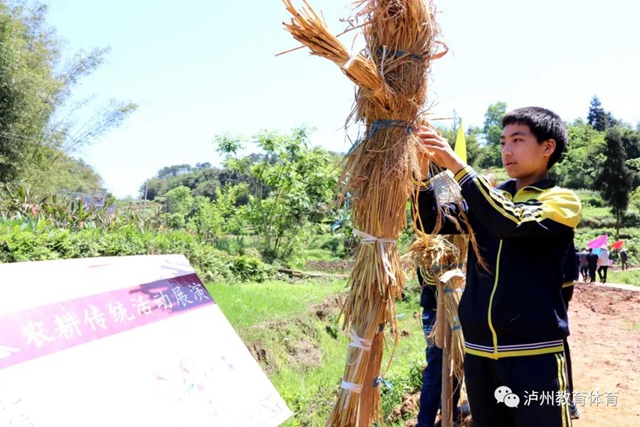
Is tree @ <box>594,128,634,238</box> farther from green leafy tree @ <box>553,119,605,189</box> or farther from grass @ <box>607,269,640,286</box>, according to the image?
green leafy tree @ <box>553,119,605,189</box>

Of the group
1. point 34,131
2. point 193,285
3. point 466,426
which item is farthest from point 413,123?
point 34,131

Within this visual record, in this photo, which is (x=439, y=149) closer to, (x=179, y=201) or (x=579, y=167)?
(x=579, y=167)

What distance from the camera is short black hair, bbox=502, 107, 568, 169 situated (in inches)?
63.1

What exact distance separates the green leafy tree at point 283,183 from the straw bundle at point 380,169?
10834mm

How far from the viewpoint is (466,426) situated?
301cm

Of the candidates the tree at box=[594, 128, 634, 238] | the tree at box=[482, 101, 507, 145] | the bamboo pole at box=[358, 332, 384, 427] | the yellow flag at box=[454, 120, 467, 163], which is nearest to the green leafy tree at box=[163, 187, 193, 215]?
the tree at box=[594, 128, 634, 238]

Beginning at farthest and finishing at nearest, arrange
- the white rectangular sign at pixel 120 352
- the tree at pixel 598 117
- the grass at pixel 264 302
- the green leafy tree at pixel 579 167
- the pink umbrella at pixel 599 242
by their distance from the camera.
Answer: the tree at pixel 598 117
the green leafy tree at pixel 579 167
the pink umbrella at pixel 599 242
the grass at pixel 264 302
the white rectangular sign at pixel 120 352

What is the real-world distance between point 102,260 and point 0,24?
10.3m

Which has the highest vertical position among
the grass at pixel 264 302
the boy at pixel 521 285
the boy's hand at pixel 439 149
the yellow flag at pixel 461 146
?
the yellow flag at pixel 461 146

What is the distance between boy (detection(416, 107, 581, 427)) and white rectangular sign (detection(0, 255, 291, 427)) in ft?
2.34

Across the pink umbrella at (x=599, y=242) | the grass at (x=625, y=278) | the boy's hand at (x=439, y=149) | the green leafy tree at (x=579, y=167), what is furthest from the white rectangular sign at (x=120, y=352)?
the green leafy tree at (x=579, y=167)

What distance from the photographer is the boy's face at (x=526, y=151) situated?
1.62m

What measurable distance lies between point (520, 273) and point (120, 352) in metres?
1.25

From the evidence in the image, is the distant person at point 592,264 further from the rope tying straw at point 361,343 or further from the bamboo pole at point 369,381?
the rope tying straw at point 361,343
